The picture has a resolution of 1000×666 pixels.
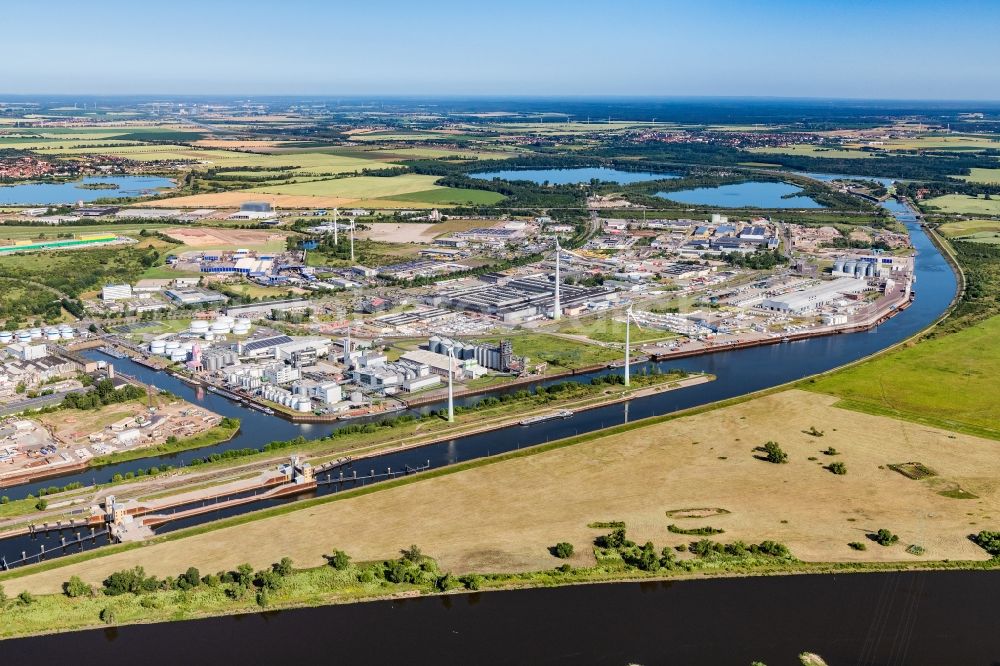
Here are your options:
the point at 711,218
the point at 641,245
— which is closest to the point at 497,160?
the point at 711,218

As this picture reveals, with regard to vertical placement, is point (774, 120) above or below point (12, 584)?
above

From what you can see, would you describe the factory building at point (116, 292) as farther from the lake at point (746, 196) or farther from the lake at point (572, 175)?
the lake at point (572, 175)

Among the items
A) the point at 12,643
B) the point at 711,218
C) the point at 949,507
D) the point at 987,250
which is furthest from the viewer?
the point at 711,218

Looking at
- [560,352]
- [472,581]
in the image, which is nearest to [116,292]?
[560,352]

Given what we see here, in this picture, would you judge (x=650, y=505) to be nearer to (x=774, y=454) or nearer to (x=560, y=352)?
(x=774, y=454)

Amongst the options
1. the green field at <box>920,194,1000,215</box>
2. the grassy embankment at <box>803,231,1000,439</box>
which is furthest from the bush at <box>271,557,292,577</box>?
the green field at <box>920,194,1000,215</box>

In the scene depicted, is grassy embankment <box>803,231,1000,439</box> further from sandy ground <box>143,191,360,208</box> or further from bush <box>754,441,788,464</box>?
sandy ground <box>143,191,360,208</box>

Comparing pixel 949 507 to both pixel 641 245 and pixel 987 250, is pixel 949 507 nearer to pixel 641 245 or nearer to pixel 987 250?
→ pixel 641 245

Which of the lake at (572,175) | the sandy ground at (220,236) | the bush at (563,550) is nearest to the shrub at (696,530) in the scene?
the bush at (563,550)
